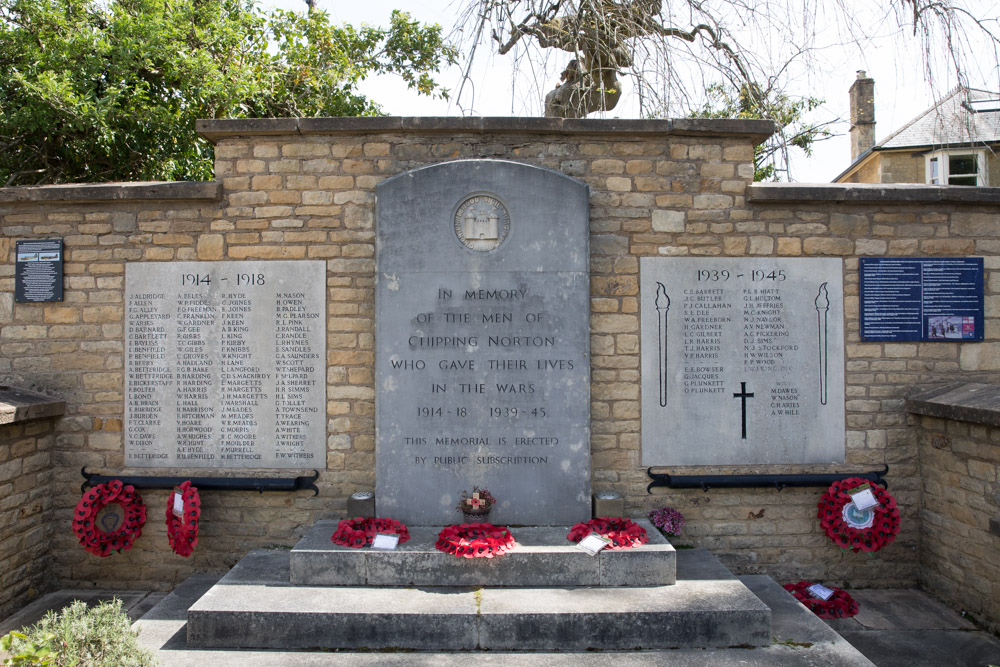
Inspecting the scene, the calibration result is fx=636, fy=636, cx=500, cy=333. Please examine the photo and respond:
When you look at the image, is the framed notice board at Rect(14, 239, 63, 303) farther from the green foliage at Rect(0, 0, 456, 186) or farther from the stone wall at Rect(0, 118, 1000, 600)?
the green foliage at Rect(0, 0, 456, 186)

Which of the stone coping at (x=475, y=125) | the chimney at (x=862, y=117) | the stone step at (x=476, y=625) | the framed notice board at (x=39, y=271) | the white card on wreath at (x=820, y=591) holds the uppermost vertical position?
the chimney at (x=862, y=117)

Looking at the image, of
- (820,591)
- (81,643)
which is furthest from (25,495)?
(820,591)

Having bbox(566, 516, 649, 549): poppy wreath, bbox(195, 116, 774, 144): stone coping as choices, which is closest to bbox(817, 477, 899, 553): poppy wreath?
bbox(566, 516, 649, 549): poppy wreath

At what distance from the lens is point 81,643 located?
2.85 metres

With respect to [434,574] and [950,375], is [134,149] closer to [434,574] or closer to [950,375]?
[434,574]

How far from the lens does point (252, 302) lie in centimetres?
495

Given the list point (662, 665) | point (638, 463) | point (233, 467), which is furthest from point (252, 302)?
point (662, 665)

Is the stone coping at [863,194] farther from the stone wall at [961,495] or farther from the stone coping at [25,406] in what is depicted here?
the stone coping at [25,406]

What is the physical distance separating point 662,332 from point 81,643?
403cm

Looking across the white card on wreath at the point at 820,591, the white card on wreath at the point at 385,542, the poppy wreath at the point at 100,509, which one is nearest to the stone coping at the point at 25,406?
the poppy wreath at the point at 100,509

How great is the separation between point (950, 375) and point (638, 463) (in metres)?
2.59

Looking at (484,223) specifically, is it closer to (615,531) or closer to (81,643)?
(615,531)

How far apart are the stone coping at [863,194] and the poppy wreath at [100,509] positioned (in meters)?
5.31

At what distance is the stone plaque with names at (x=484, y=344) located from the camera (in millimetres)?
4684
